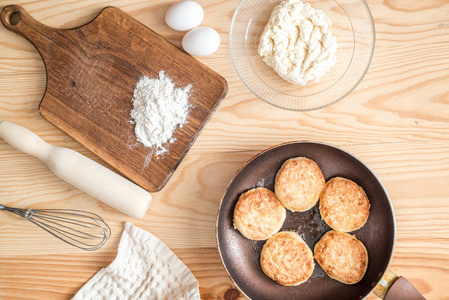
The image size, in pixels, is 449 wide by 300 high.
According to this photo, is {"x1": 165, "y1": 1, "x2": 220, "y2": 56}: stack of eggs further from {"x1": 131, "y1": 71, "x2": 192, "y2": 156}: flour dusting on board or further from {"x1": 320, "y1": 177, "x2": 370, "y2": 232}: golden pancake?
{"x1": 320, "y1": 177, "x2": 370, "y2": 232}: golden pancake

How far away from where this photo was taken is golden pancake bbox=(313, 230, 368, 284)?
3.27 ft

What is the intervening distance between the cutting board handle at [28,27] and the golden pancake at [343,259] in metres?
0.96

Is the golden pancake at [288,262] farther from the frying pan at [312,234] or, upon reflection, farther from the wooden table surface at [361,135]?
the wooden table surface at [361,135]

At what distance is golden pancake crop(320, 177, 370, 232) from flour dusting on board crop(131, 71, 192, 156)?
44 centimetres

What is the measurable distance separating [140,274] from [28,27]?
30.4 inches

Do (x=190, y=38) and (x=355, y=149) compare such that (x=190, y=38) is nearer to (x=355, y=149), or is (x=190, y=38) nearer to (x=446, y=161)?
(x=355, y=149)

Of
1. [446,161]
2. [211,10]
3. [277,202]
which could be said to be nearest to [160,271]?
[277,202]

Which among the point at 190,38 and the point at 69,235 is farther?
the point at 69,235

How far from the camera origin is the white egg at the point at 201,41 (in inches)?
39.2

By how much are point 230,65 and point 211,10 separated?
161 millimetres

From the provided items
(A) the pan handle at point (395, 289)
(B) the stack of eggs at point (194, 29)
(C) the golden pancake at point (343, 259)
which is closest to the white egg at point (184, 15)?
(B) the stack of eggs at point (194, 29)

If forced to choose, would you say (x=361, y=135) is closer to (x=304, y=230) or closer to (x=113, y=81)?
(x=304, y=230)

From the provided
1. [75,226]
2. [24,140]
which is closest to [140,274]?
[75,226]

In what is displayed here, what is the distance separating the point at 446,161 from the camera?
3.48 feet
